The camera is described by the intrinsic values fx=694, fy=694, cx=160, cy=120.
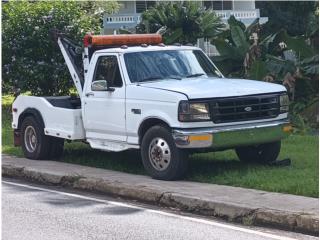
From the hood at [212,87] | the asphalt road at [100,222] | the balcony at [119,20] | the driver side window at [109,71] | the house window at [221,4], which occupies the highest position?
the house window at [221,4]

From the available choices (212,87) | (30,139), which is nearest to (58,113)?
(30,139)

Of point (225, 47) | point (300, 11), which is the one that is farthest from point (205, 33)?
point (300, 11)

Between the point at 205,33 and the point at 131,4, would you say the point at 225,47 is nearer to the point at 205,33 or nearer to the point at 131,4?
the point at 205,33

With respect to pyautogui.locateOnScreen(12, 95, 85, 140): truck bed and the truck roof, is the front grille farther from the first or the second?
pyautogui.locateOnScreen(12, 95, 85, 140): truck bed

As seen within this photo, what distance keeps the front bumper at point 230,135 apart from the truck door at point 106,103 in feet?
4.28

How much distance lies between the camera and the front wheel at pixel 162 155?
383 inches

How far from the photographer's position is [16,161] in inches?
473

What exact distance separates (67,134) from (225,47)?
301 inches

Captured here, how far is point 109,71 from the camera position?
1103 centimetres

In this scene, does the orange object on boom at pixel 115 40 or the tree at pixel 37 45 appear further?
the tree at pixel 37 45

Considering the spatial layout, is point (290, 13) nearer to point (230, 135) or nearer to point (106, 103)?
point (106, 103)

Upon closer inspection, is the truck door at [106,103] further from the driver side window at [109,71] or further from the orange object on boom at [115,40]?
the orange object on boom at [115,40]

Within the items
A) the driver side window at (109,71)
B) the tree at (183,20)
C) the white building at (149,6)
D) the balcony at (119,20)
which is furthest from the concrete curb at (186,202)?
the balcony at (119,20)

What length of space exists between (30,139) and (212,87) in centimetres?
409
